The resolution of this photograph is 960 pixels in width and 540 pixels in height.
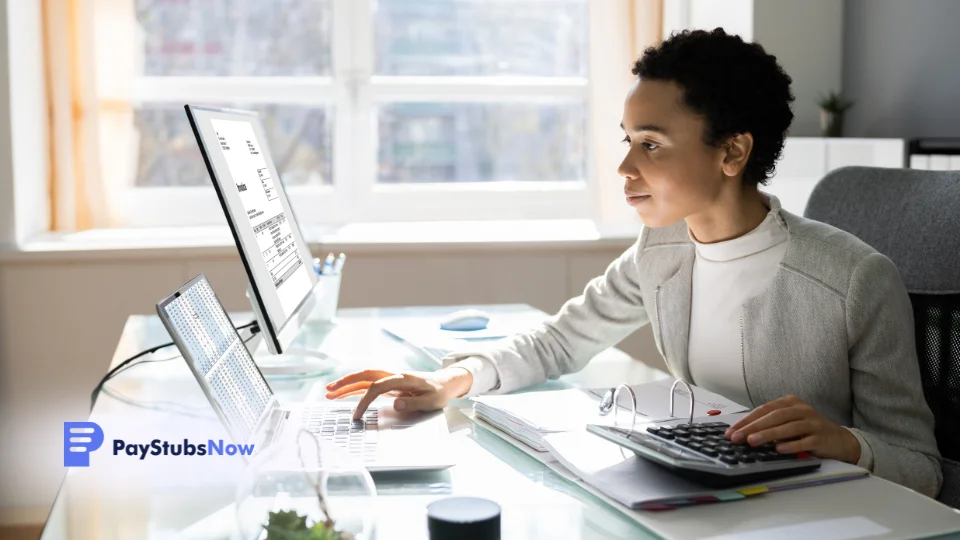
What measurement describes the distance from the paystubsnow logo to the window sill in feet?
5.43

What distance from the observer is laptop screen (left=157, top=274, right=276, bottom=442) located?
0.98 metres

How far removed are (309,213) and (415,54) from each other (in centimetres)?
63

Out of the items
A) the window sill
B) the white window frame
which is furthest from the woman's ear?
the white window frame

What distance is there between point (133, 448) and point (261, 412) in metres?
0.15

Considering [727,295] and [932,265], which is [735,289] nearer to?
[727,295]

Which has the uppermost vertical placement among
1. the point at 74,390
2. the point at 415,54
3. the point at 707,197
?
the point at 415,54

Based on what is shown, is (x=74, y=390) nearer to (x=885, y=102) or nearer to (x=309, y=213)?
(x=309, y=213)

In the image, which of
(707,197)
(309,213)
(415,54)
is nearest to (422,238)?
(309,213)

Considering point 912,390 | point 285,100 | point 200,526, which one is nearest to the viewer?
point 200,526

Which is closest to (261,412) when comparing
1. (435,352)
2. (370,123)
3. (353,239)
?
(435,352)

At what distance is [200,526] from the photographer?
86 centimetres

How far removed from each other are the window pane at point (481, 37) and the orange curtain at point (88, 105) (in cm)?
81

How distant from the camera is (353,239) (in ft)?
9.39

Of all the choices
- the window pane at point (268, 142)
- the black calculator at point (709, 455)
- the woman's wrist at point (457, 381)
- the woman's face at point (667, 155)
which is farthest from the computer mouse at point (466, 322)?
the window pane at point (268, 142)
